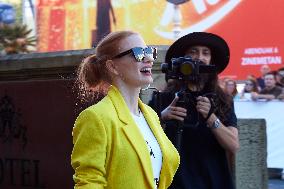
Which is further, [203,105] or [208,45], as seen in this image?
[208,45]

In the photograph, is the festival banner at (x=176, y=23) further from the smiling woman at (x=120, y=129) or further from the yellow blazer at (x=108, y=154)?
the yellow blazer at (x=108, y=154)

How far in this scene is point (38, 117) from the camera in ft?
18.1

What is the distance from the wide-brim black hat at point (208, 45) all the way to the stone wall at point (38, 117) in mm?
794

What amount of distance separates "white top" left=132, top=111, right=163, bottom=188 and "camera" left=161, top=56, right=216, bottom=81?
70 centimetres

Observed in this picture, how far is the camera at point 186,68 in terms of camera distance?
3.54 metres

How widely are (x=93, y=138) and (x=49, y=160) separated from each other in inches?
111

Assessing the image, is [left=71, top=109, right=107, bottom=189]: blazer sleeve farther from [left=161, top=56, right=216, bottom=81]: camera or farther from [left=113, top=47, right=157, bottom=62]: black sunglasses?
[left=161, top=56, right=216, bottom=81]: camera

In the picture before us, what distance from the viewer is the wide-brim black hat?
12.6 ft

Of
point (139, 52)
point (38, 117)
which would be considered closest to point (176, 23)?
point (38, 117)

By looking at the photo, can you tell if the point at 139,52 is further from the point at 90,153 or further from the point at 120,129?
the point at 90,153

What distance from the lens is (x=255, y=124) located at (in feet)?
15.0

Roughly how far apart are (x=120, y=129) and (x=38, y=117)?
289cm

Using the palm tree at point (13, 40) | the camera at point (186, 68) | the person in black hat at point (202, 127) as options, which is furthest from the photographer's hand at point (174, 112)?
the palm tree at point (13, 40)

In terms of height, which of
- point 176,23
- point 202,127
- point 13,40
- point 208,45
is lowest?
point 202,127
